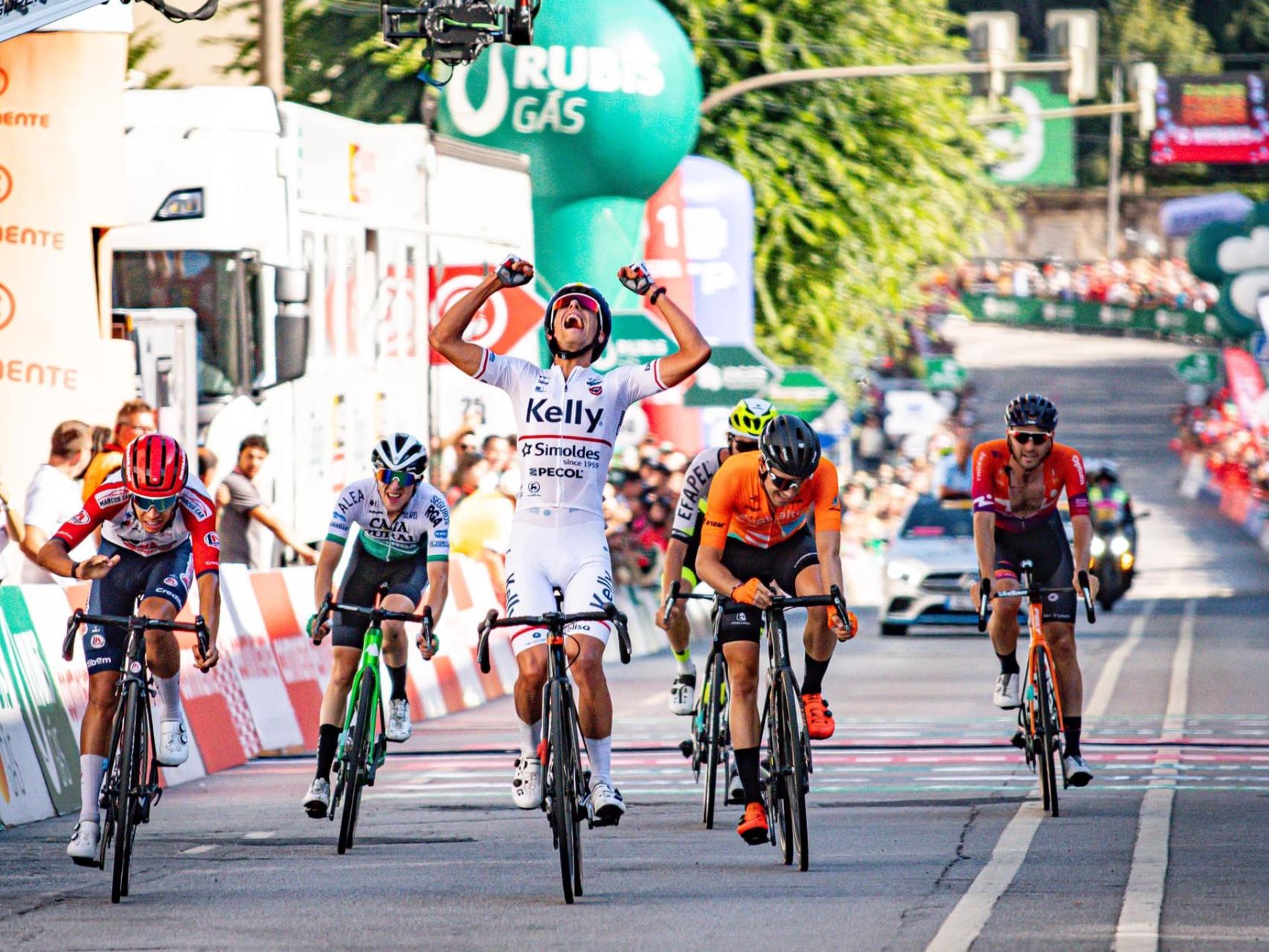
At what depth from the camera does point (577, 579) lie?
10.1 metres

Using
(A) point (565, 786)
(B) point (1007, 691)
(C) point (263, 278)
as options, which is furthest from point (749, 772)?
(C) point (263, 278)

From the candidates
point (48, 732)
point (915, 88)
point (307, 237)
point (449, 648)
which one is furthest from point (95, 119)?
point (915, 88)

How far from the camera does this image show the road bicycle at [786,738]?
34.3ft

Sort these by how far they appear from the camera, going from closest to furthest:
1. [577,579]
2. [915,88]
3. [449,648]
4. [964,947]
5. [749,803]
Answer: [964,947], [577,579], [749,803], [449,648], [915,88]

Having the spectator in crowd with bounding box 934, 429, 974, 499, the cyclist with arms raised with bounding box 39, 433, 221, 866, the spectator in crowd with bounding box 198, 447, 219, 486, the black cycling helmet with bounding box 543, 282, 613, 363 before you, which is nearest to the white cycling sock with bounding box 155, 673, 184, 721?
the cyclist with arms raised with bounding box 39, 433, 221, 866

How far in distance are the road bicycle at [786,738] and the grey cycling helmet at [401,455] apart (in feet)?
5.81

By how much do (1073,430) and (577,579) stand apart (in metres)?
79.5

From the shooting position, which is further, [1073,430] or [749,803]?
[1073,430]

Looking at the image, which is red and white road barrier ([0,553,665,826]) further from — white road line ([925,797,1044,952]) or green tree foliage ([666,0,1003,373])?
green tree foliage ([666,0,1003,373])

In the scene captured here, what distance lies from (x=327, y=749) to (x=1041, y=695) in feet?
10.8

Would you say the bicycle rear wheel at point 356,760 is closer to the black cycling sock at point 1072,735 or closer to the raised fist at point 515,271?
the raised fist at point 515,271

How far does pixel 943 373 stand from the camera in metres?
75.7

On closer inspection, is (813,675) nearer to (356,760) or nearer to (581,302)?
(356,760)

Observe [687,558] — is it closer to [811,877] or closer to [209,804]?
[209,804]
